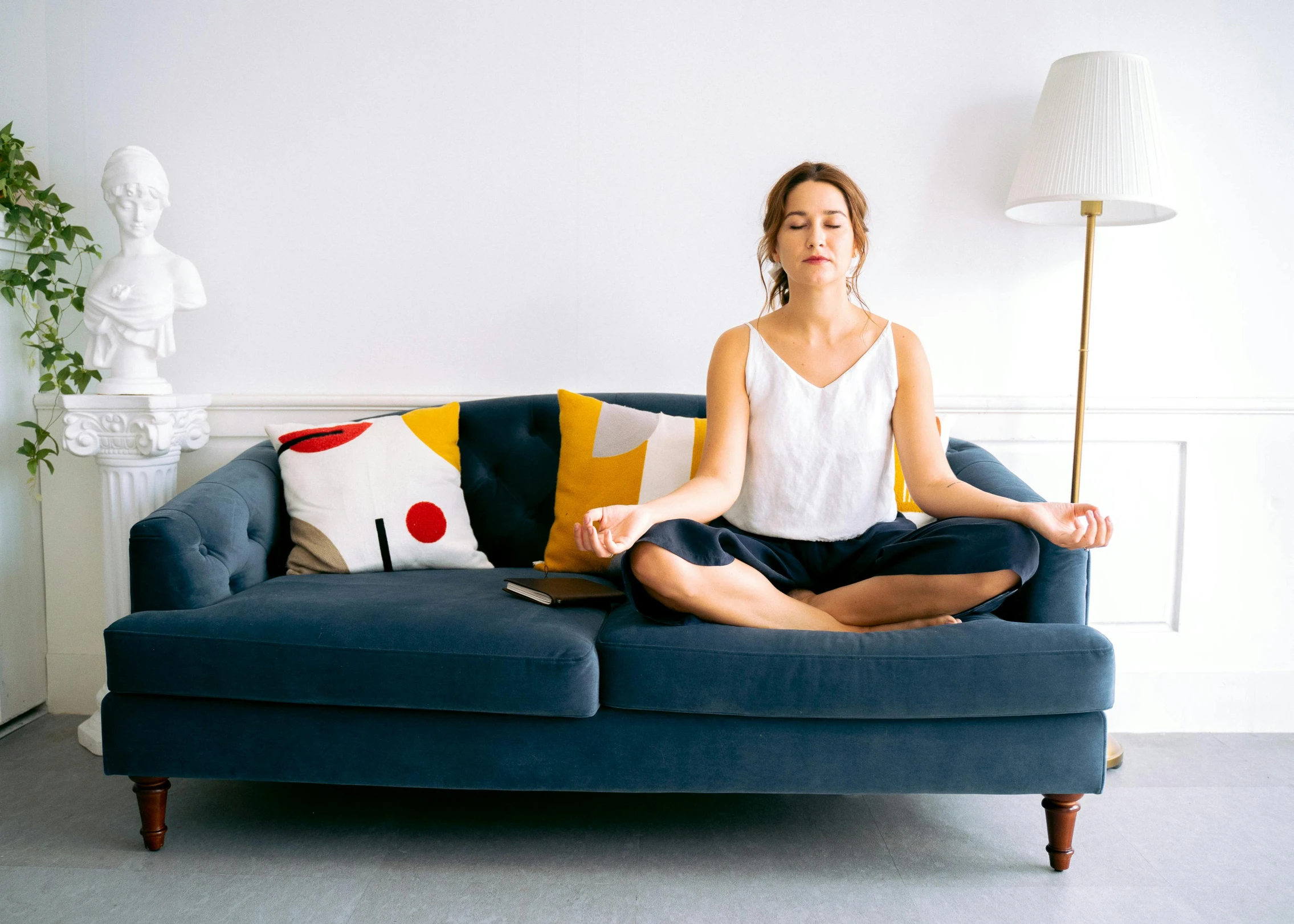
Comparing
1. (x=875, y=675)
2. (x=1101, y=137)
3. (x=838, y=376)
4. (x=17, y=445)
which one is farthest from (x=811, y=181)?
(x=17, y=445)

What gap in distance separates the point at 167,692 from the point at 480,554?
75cm

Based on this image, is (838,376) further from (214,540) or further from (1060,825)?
(214,540)

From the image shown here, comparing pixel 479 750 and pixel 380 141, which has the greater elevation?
pixel 380 141

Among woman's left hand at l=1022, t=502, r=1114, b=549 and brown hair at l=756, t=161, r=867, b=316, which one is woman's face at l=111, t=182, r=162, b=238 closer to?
brown hair at l=756, t=161, r=867, b=316

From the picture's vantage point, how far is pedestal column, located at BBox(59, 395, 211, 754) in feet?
7.16

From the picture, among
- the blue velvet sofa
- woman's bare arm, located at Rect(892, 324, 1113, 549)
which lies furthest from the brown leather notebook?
woman's bare arm, located at Rect(892, 324, 1113, 549)

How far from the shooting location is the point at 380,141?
8.20ft

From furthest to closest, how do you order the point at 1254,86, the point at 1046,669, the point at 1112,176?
the point at 1254,86
the point at 1112,176
the point at 1046,669

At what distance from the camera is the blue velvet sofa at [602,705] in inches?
62.0

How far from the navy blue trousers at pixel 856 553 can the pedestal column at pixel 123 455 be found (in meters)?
1.27

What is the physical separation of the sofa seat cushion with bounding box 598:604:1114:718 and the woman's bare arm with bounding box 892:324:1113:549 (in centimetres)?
22

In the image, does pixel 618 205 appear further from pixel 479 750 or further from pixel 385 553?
pixel 479 750

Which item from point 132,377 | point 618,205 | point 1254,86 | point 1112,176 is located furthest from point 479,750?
point 1254,86

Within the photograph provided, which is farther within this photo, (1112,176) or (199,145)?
(199,145)
